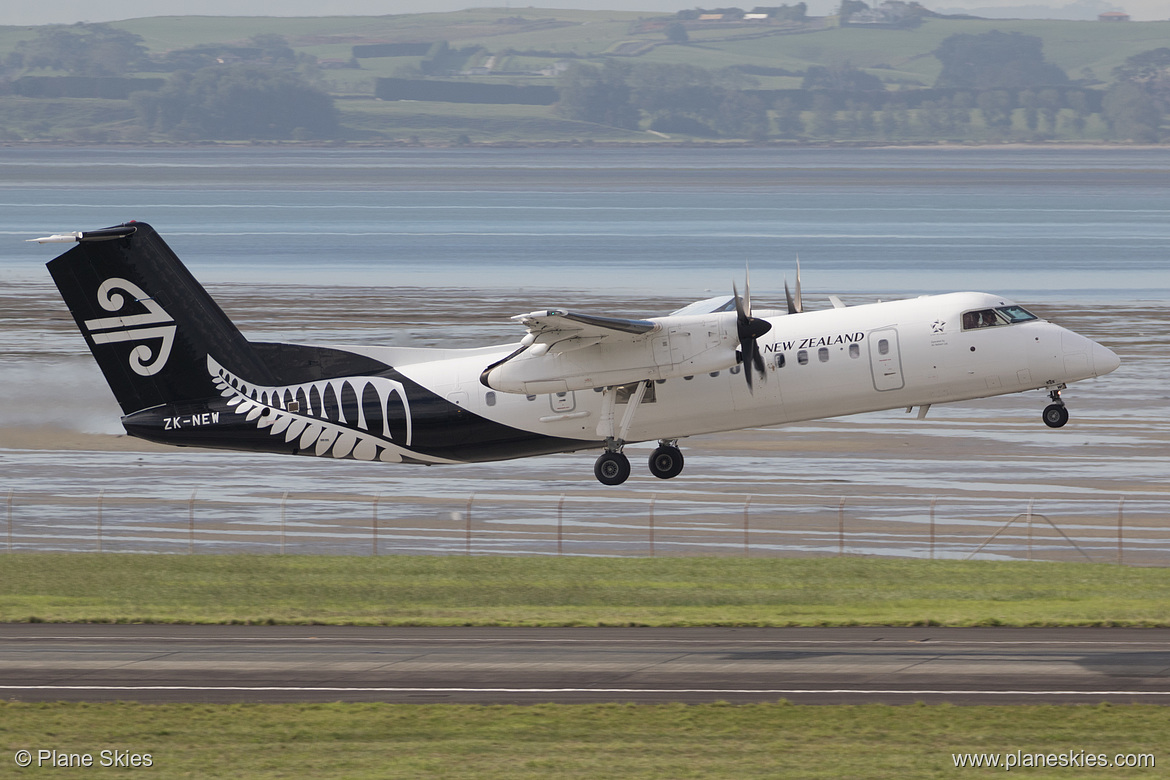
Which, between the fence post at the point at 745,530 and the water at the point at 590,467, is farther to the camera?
the water at the point at 590,467

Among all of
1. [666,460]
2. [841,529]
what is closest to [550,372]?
[666,460]

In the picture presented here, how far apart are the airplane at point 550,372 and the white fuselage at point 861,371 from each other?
1.7 inches

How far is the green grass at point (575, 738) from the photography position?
1068 inches

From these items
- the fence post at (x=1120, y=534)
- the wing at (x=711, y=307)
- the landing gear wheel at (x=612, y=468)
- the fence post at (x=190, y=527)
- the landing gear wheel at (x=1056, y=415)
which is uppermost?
the wing at (x=711, y=307)

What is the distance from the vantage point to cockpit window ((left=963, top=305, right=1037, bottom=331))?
37000 mm

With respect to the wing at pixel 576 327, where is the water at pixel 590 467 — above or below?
below

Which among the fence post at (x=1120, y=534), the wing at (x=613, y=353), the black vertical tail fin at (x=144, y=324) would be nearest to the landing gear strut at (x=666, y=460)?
the wing at (x=613, y=353)

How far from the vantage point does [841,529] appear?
192 ft

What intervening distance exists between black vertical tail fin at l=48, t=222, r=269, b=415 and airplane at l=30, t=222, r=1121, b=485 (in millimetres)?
39

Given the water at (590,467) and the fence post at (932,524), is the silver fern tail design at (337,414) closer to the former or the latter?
the water at (590,467)

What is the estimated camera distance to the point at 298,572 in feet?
174

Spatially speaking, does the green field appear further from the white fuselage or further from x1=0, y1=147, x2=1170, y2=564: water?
x1=0, y1=147, x2=1170, y2=564: water

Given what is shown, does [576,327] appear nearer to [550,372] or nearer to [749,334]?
[550,372]

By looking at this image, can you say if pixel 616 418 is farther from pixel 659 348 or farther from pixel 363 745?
pixel 363 745
